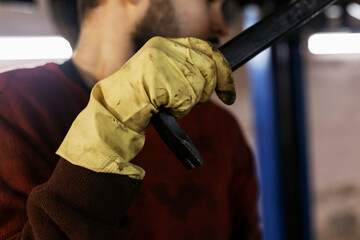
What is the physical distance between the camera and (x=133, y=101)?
1.54ft

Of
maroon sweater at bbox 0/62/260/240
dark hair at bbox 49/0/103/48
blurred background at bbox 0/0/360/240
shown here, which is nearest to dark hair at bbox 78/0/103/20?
dark hair at bbox 49/0/103/48

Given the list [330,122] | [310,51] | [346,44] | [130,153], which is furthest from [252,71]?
[130,153]

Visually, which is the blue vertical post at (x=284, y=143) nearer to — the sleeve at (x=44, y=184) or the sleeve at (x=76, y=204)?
the sleeve at (x=44, y=184)

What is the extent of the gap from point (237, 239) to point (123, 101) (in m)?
0.62

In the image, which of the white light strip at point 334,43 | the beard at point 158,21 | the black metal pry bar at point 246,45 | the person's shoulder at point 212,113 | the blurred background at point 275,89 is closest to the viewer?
the black metal pry bar at point 246,45

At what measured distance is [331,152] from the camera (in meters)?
2.69

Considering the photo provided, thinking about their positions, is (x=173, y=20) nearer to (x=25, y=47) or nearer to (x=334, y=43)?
(x=25, y=47)

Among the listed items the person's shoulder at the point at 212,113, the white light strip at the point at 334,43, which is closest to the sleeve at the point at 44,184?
the person's shoulder at the point at 212,113

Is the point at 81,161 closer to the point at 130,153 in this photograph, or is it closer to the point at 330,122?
the point at 130,153

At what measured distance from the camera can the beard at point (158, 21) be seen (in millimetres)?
698

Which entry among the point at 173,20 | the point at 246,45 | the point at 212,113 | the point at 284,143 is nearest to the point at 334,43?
the point at 284,143

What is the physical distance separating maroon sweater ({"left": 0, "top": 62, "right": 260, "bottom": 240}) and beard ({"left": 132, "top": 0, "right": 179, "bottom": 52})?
0.51 feet

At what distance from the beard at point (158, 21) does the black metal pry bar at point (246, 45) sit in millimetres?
200

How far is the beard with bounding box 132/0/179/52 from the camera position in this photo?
70cm
